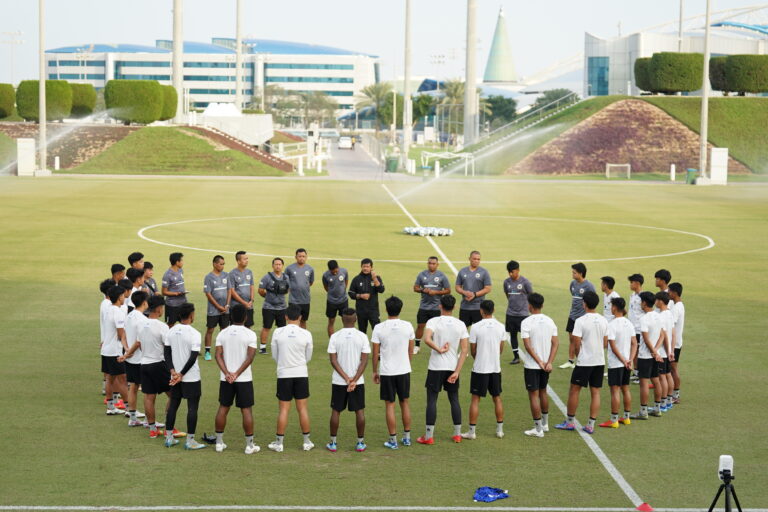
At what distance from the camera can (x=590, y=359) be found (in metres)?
14.2

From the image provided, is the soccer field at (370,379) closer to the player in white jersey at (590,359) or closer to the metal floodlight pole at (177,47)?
the player in white jersey at (590,359)

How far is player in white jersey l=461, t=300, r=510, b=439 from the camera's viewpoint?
1368 cm

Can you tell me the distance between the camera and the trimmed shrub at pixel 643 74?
93156 mm

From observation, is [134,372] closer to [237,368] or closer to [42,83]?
[237,368]

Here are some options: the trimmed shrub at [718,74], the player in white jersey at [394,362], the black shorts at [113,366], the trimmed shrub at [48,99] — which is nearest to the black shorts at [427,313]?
the player in white jersey at [394,362]

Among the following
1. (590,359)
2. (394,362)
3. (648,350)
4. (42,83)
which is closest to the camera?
(394,362)

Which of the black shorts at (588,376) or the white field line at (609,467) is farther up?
the black shorts at (588,376)

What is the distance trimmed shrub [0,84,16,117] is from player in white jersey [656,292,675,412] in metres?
82.8

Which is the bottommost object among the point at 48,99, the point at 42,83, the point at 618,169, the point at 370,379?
the point at 370,379

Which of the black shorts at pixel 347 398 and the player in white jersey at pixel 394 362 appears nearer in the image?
the black shorts at pixel 347 398

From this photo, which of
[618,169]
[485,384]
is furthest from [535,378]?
[618,169]

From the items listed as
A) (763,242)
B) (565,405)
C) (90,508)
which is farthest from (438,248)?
(90,508)

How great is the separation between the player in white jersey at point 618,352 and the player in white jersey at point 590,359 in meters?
0.19

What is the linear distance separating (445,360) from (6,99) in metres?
83.1
